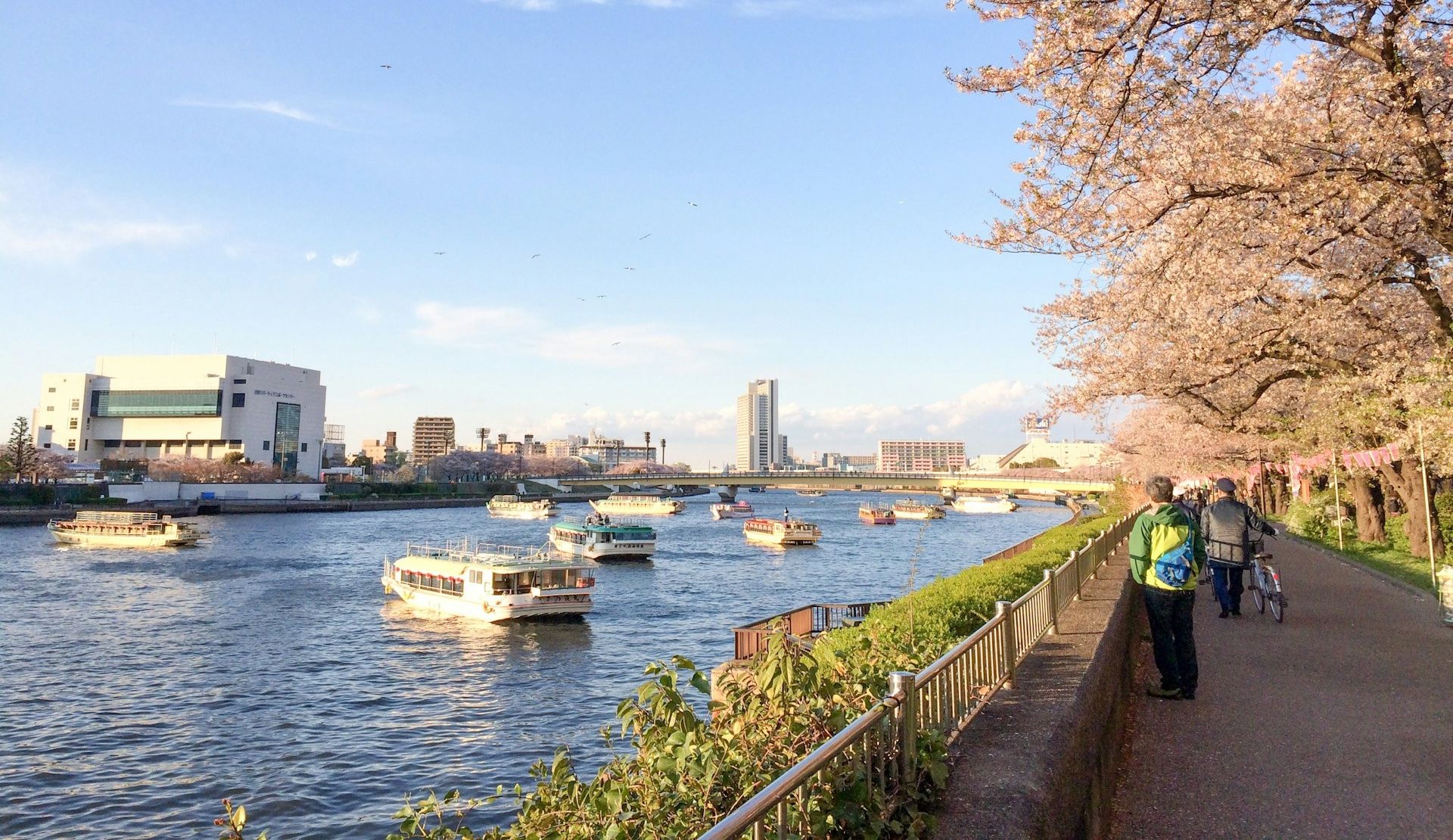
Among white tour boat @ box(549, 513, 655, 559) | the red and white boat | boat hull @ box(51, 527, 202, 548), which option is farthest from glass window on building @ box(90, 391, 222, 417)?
the red and white boat

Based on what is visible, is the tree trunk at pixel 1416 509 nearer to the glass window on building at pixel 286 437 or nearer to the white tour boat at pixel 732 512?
the white tour boat at pixel 732 512

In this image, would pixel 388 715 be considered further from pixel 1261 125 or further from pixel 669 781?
pixel 1261 125

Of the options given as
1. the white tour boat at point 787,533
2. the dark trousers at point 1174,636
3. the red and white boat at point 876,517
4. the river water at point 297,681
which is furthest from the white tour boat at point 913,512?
the dark trousers at point 1174,636

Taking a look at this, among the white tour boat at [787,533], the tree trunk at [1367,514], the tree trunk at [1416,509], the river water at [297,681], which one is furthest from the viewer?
the white tour boat at [787,533]

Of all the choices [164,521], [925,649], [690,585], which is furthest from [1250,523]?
[164,521]

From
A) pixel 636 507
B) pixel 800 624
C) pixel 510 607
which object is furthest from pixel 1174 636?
pixel 636 507

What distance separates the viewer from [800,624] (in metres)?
20.7

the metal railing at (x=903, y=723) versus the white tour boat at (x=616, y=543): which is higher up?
the metal railing at (x=903, y=723)

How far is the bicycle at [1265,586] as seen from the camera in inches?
526

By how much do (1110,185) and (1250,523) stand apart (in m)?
5.55

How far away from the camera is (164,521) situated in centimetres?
6259

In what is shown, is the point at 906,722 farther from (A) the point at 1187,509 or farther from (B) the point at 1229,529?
(B) the point at 1229,529

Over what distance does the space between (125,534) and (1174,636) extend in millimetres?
74392

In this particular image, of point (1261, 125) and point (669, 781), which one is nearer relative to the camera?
point (669, 781)
